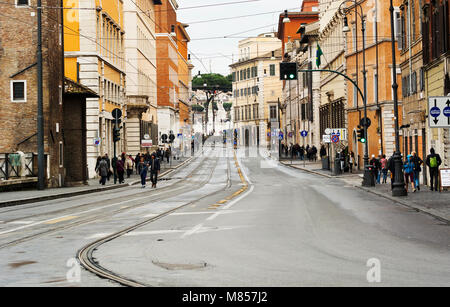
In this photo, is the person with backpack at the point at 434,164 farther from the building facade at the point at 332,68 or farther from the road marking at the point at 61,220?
the building facade at the point at 332,68

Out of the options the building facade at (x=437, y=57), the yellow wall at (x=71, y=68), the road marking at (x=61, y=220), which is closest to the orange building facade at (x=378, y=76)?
the building facade at (x=437, y=57)

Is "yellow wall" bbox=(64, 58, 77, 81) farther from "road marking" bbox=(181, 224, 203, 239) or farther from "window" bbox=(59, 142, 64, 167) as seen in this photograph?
"road marking" bbox=(181, 224, 203, 239)

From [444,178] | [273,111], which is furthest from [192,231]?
[273,111]

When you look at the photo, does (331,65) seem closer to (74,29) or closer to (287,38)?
(74,29)

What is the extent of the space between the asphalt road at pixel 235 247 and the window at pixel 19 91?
19.0 metres

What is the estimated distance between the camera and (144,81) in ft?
305

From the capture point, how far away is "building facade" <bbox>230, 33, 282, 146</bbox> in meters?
155

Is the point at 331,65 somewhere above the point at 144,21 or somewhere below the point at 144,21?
below

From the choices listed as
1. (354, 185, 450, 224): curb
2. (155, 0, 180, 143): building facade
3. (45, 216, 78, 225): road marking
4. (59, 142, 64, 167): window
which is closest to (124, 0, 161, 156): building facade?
(155, 0, 180, 143): building facade

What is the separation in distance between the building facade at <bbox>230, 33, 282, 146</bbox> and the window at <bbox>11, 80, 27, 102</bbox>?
358 ft

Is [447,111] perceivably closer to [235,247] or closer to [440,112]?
[440,112]

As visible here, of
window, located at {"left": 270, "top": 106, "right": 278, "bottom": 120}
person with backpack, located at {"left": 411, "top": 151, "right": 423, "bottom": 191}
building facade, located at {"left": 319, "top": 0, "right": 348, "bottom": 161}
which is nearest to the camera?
person with backpack, located at {"left": 411, "top": 151, "right": 423, "bottom": 191}

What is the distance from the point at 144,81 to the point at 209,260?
82754 mm

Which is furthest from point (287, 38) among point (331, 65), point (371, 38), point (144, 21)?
point (371, 38)
